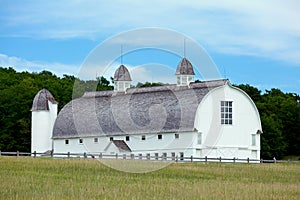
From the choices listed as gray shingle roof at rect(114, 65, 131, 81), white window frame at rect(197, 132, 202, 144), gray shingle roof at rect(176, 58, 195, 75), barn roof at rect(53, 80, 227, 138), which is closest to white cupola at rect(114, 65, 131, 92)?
gray shingle roof at rect(114, 65, 131, 81)

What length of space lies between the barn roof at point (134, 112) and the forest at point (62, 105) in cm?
394

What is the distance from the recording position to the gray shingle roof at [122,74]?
77.6 metres

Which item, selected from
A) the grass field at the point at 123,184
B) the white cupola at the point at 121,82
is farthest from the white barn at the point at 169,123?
the grass field at the point at 123,184

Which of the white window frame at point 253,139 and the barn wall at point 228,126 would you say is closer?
the barn wall at point 228,126

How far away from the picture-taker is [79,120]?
7356cm

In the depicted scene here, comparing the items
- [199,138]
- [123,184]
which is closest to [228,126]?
[199,138]

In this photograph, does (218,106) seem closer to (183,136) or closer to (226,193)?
(183,136)

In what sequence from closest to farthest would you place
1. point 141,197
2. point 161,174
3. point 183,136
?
1. point 141,197
2. point 161,174
3. point 183,136

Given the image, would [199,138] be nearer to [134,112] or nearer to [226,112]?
[226,112]

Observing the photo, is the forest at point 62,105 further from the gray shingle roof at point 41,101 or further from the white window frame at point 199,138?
the white window frame at point 199,138

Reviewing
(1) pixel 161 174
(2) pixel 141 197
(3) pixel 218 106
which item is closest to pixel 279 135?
(3) pixel 218 106

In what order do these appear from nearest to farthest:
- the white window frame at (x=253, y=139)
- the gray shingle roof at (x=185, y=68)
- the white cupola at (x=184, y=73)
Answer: the white window frame at (x=253, y=139) < the white cupola at (x=184, y=73) < the gray shingle roof at (x=185, y=68)

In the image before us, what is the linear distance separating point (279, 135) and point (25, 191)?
6654cm

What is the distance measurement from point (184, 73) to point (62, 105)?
2269 centimetres
